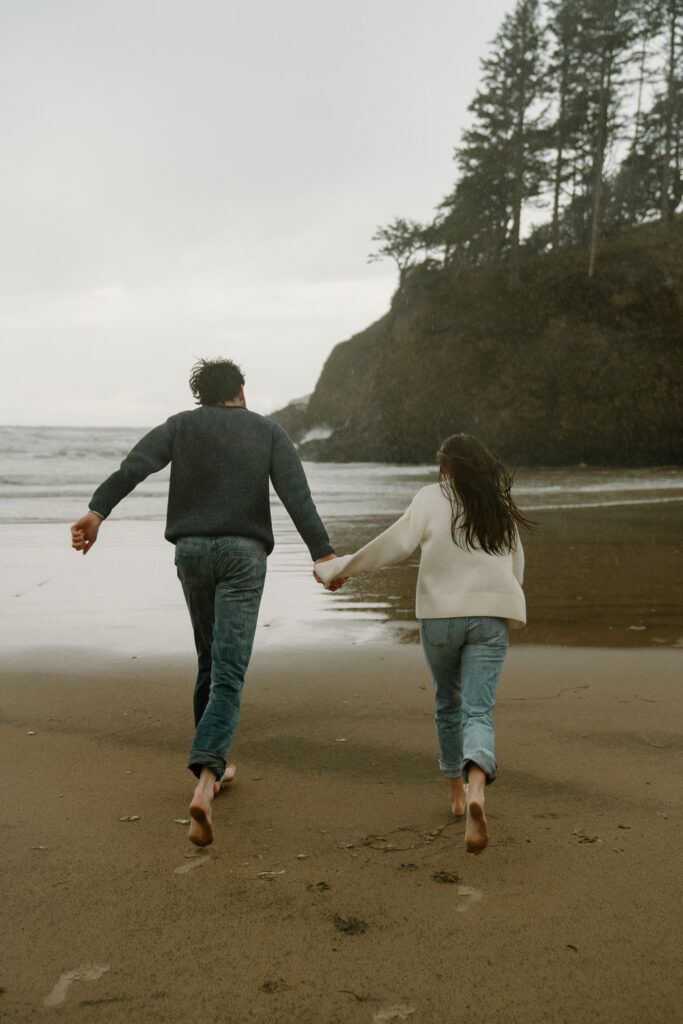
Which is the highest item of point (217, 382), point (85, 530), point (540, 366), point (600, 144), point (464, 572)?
point (600, 144)

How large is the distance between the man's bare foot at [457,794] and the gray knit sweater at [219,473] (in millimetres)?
993

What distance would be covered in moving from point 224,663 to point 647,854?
5.25 ft

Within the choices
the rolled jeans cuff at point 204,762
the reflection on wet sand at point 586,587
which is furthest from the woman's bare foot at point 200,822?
the reflection on wet sand at point 586,587

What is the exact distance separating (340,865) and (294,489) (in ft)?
4.65

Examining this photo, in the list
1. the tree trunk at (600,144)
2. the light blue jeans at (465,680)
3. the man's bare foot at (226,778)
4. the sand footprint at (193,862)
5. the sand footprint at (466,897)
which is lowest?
the man's bare foot at (226,778)

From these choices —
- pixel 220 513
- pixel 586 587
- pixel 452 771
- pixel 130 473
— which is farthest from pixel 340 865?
pixel 586 587

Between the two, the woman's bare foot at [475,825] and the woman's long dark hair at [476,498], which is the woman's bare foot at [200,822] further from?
the woman's long dark hair at [476,498]

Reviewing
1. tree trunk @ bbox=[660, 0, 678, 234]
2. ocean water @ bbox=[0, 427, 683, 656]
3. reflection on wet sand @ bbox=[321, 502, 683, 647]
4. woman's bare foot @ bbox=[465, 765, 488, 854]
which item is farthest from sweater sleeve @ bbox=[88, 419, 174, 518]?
tree trunk @ bbox=[660, 0, 678, 234]

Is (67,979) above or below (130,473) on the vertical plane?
below

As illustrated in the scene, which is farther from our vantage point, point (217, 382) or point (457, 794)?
point (217, 382)

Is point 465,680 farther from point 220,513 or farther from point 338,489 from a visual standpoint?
point 338,489

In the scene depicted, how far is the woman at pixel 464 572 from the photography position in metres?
3.17

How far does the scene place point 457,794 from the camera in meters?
3.31

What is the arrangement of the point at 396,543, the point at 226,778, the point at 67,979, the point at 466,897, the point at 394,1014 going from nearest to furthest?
the point at 394,1014
the point at 67,979
the point at 466,897
the point at 396,543
the point at 226,778
